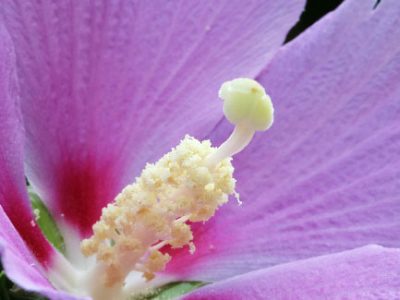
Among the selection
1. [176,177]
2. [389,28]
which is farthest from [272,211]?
[389,28]

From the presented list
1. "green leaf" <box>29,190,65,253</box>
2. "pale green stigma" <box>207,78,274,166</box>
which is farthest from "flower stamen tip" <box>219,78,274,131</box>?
"green leaf" <box>29,190,65,253</box>

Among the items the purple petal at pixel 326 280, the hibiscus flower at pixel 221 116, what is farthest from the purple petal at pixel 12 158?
the purple petal at pixel 326 280

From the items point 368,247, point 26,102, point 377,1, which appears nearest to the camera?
point 368,247

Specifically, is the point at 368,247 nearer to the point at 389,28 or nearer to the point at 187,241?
the point at 187,241

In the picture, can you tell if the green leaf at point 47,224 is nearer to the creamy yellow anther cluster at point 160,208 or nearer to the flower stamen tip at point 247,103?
the creamy yellow anther cluster at point 160,208

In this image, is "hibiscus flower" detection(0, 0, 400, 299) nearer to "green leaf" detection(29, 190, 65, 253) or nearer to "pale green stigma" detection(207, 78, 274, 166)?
"green leaf" detection(29, 190, 65, 253)

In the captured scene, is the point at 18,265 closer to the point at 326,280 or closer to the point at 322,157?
the point at 326,280
